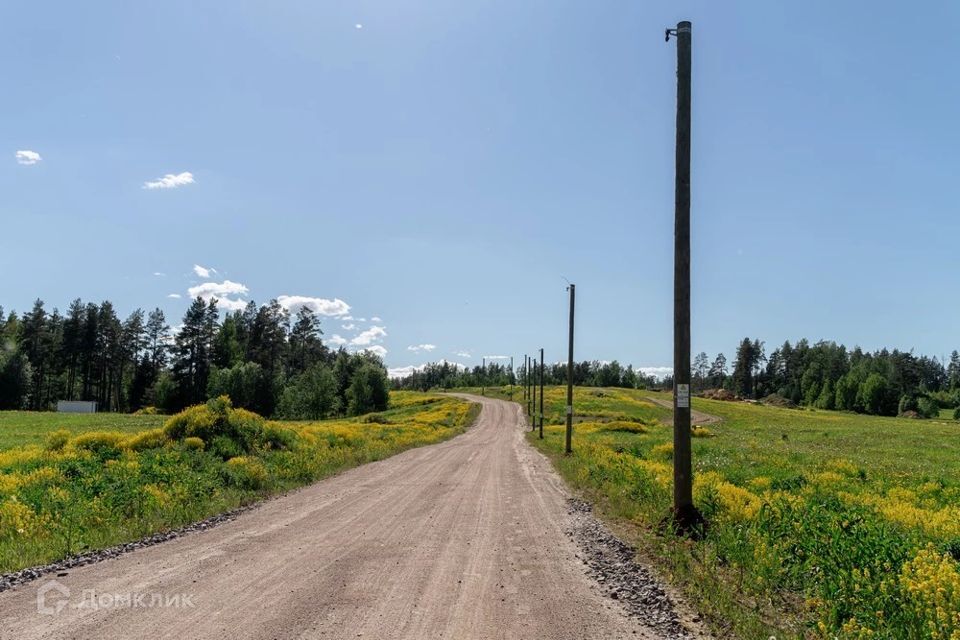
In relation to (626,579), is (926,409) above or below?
below

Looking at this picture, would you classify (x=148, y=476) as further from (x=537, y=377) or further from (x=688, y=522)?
(x=537, y=377)

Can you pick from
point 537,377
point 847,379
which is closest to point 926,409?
point 847,379

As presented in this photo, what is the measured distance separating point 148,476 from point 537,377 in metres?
174

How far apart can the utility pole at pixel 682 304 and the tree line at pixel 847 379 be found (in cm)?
12144

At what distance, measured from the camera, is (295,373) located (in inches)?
4626

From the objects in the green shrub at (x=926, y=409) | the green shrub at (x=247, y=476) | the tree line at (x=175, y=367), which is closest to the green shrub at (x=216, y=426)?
the green shrub at (x=247, y=476)

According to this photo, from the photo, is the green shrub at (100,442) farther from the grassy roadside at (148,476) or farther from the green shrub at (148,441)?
the green shrub at (148,441)

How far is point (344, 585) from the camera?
710 centimetres

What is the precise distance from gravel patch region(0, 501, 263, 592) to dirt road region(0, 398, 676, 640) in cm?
27

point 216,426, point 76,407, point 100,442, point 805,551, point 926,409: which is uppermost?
point 805,551

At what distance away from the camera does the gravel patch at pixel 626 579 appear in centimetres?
604

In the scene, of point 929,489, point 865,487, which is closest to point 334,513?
point 865,487

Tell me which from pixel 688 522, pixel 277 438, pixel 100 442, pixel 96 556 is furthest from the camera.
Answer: pixel 277 438

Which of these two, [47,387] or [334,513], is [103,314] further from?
[334,513]
